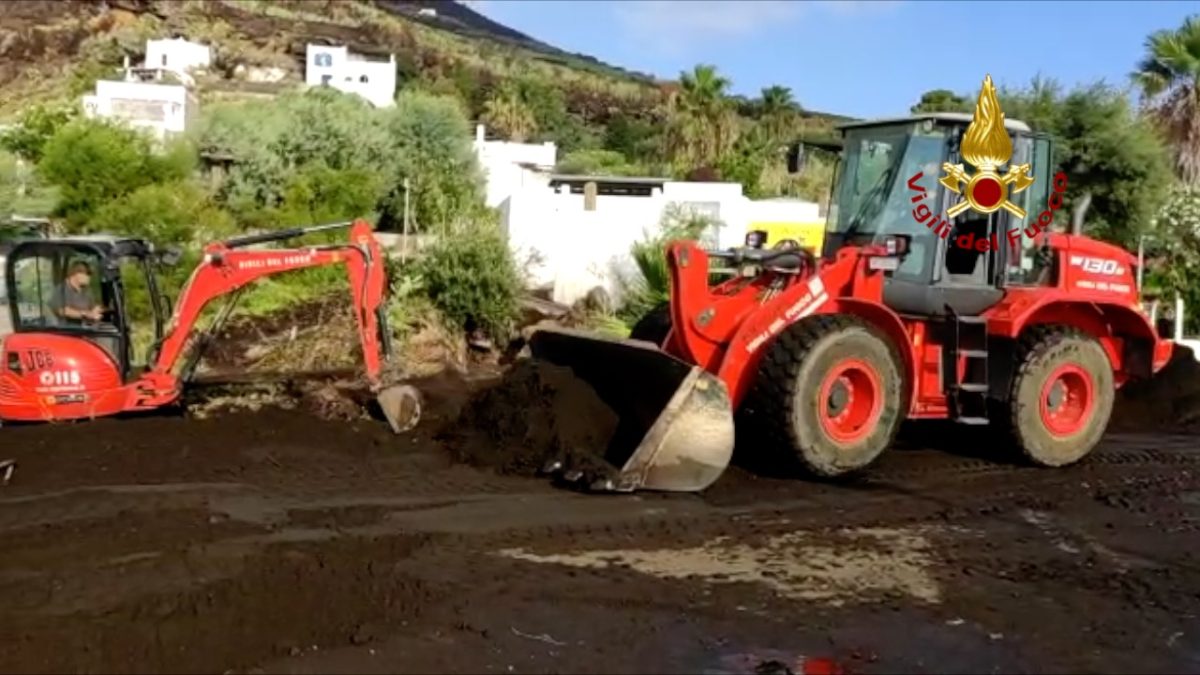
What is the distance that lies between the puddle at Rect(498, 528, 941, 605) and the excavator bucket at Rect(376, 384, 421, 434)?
3.27 metres

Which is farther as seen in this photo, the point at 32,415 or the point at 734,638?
the point at 32,415

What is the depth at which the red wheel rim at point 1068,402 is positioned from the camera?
10.0 m

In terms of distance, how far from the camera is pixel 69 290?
1051cm

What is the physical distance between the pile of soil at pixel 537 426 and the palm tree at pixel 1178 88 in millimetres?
20439

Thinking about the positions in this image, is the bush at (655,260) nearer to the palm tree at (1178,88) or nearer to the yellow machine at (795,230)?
the yellow machine at (795,230)

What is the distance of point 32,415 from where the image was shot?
10250 mm

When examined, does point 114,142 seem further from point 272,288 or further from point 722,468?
point 722,468

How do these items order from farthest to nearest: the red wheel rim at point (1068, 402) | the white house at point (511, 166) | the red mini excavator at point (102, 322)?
the white house at point (511, 166) < the red mini excavator at point (102, 322) < the red wheel rim at point (1068, 402)

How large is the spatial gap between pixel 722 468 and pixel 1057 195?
4.19 m

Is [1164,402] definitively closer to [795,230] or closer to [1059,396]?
[1059,396]

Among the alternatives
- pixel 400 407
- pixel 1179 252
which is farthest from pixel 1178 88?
pixel 400 407

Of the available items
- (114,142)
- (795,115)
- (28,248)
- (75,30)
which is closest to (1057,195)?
(28,248)

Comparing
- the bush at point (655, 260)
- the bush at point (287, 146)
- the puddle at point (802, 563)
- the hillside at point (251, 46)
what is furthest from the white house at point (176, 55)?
the puddle at point (802, 563)

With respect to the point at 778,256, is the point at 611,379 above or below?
below
